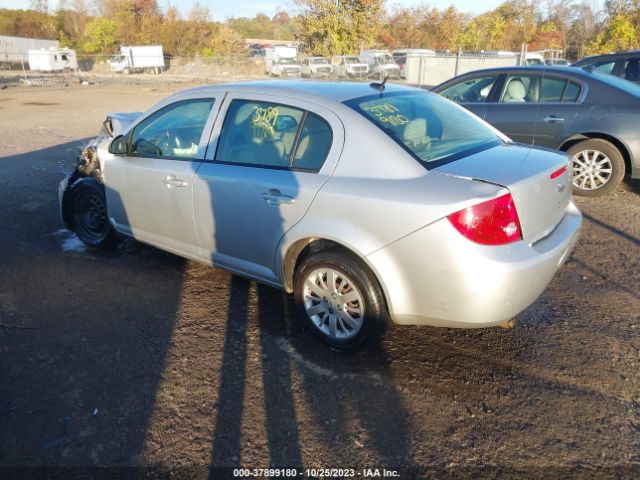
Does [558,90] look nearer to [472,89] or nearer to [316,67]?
[472,89]

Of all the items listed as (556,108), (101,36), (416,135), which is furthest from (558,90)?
(101,36)

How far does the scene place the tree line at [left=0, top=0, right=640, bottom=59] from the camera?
28547 mm

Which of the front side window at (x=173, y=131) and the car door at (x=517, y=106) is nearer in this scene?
the front side window at (x=173, y=131)

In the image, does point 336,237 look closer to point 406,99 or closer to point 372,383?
point 372,383

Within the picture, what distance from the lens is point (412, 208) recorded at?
8.97 feet

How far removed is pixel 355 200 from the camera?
9.61 feet

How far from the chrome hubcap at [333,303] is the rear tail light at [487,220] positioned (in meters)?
0.79

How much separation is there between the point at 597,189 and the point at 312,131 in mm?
4698

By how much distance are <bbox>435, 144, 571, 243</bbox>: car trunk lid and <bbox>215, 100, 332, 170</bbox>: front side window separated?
32.6 inches

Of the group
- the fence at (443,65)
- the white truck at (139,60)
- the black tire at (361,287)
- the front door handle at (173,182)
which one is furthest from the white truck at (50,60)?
the black tire at (361,287)

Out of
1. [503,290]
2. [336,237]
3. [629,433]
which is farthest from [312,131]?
[629,433]

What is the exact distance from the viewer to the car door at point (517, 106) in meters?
6.60

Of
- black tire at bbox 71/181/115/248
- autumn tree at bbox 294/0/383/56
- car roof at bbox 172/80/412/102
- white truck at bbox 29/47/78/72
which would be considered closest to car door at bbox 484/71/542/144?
car roof at bbox 172/80/412/102

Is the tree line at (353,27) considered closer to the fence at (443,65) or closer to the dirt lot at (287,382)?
the fence at (443,65)
